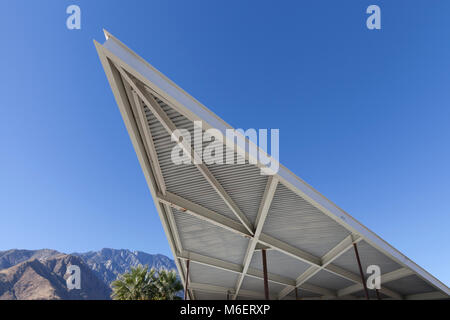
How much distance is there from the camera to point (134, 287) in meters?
19.6

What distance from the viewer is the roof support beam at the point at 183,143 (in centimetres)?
661

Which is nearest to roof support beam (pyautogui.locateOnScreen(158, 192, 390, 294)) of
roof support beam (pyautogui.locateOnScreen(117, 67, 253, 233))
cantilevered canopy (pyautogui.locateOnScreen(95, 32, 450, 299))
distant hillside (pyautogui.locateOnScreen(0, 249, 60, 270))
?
cantilevered canopy (pyautogui.locateOnScreen(95, 32, 450, 299))

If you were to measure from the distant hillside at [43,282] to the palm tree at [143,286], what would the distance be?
304ft

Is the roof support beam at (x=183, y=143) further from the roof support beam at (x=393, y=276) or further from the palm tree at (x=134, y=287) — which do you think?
the palm tree at (x=134, y=287)

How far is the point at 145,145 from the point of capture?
341 inches

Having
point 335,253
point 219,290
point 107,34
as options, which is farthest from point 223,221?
point 219,290

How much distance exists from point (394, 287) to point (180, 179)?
62.5ft

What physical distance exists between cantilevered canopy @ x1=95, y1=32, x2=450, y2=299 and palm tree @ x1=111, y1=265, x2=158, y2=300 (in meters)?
3.19

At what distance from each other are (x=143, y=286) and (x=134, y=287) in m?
0.74

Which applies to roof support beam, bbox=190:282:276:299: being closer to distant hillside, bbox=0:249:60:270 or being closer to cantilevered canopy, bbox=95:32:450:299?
cantilevered canopy, bbox=95:32:450:299

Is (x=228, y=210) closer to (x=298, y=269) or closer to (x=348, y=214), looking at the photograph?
(x=348, y=214)

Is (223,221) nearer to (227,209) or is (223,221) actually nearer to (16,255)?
(227,209)

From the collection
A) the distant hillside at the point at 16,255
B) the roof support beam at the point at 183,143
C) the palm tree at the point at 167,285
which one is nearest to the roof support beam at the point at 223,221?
the roof support beam at the point at 183,143
